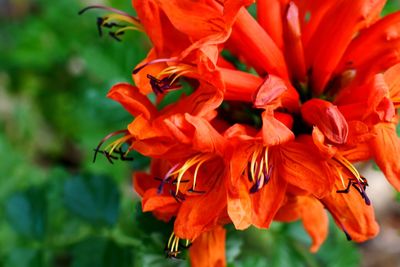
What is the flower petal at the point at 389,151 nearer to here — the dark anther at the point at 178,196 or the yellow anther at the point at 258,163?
the yellow anther at the point at 258,163

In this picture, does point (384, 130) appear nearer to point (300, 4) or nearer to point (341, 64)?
point (341, 64)

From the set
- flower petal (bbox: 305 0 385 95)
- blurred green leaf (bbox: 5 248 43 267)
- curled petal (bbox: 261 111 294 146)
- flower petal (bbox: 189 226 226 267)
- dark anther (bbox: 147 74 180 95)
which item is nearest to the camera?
curled petal (bbox: 261 111 294 146)

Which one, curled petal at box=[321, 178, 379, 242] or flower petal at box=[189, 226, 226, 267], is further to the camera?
flower petal at box=[189, 226, 226, 267]

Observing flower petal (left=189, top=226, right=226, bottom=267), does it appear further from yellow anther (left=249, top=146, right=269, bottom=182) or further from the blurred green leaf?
the blurred green leaf

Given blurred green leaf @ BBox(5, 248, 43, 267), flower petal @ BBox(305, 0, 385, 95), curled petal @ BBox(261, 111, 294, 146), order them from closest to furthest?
1. curled petal @ BBox(261, 111, 294, 146)
2. flower petal @ BBox(305, 0, 385, 95)
3. blurred green leaf @ BBox(5, 248, 43, 267)

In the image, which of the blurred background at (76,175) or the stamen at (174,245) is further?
the blurred background at (76,175)

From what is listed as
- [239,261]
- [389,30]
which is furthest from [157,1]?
[239,261]

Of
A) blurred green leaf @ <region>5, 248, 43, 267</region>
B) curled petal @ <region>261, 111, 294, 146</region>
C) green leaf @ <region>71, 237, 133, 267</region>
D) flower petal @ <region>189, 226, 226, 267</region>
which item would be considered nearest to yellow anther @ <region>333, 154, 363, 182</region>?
curled petal @ <region>261, 111, 294, 146</region>

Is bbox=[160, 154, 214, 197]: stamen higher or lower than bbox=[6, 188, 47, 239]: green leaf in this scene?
higher

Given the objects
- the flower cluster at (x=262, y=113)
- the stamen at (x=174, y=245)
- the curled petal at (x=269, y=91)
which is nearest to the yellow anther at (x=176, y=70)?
the flower cluster at (x=262, y=113)
